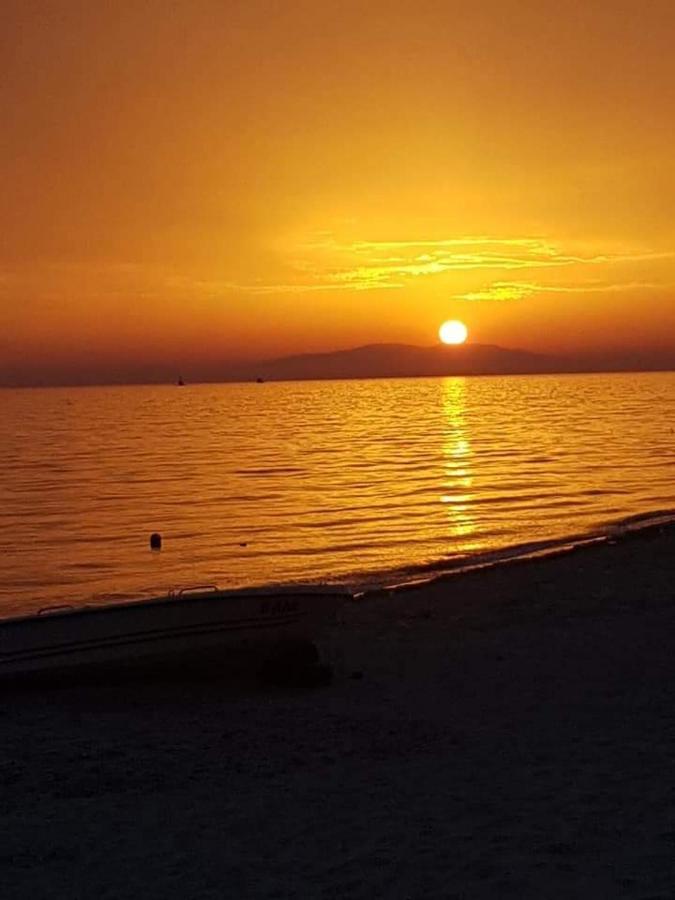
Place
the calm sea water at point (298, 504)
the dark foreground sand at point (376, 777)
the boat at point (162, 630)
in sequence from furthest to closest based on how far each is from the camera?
the calm sea water at point (298, 504) → the boat at point (162, 630) → the dark foreground sand at point (376, 777)

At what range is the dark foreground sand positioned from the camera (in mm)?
7391

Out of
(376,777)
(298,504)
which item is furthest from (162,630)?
(298,504)

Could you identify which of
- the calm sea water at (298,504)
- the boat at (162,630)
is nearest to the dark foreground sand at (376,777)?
the boat at (162,630)

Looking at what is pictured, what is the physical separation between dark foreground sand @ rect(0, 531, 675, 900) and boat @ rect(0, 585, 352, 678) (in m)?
0.42

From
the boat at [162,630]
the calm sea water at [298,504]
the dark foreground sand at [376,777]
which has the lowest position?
the calm sea water at [298,504]

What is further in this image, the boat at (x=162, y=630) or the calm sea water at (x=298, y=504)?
the calm sea water at (x=298, y=504)

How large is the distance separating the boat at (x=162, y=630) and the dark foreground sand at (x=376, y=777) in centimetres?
42

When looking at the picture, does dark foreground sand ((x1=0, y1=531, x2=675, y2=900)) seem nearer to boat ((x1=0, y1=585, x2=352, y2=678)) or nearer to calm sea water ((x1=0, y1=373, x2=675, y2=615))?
boat ((x1=0, y1=585, x2=352, y2=678))

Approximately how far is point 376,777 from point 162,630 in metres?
4.28

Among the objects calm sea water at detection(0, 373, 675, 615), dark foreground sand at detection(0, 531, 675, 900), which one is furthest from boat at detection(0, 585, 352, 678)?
calm sea water at detection(0, 373, 675, 615)

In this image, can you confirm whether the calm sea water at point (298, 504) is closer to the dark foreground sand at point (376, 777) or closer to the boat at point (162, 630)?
the boat at point (162, 630)

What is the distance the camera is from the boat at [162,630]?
1284 centimetres

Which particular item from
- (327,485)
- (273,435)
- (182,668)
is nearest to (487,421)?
(273,435)

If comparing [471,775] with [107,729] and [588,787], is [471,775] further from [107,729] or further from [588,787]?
[107,729]
